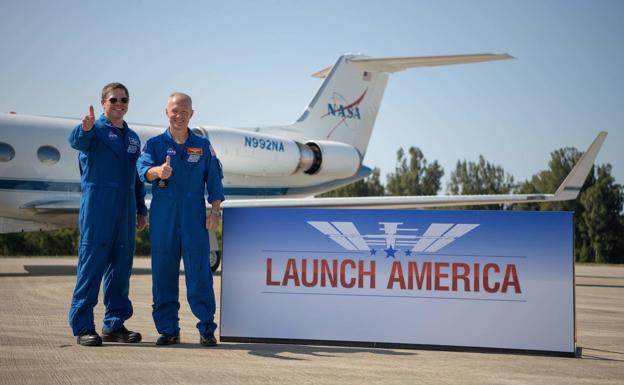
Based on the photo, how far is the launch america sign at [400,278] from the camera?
5.37 m

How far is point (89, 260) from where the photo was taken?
222 inches

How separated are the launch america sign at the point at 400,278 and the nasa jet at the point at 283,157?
6687 mm

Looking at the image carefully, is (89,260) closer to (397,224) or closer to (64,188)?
(397,224)

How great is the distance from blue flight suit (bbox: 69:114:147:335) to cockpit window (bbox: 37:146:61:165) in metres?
8.99

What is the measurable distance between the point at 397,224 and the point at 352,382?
5.46ft

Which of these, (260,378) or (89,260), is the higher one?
(89,260)

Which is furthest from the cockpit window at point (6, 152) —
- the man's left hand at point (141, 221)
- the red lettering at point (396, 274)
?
the red lettering at point (396, 274)

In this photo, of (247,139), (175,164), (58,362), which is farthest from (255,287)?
(247,139)

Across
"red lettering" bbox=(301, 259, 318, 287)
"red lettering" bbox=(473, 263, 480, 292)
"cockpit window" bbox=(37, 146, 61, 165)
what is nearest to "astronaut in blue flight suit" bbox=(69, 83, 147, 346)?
"red lettering" bbox=(301, 259, 318, 287)

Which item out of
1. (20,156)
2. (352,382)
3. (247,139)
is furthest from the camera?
(247,139)

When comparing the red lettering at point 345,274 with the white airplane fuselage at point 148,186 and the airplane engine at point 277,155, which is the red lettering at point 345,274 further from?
the airplane engine at point 277,155

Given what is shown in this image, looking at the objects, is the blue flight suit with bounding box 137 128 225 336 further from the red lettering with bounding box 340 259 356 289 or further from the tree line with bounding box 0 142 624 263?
the tree line with bounding box 0 142 624 263

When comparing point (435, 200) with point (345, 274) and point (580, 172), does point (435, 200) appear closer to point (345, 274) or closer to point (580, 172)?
point (580, 172)

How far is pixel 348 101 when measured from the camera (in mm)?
19906
